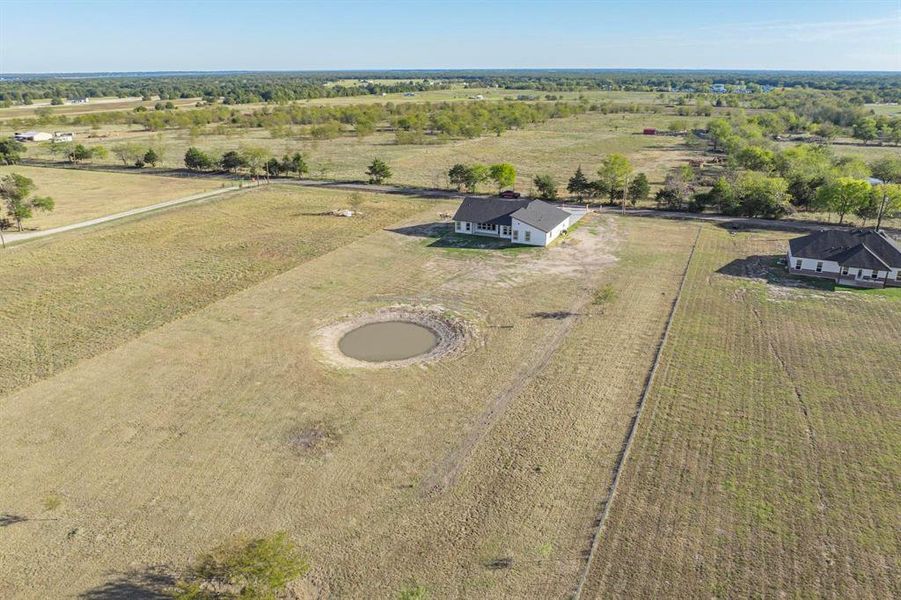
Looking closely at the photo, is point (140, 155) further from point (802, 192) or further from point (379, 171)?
point (802, 192)

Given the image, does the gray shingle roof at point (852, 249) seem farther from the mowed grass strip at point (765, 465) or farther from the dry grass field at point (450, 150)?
the dry grass field at point (450, 150)

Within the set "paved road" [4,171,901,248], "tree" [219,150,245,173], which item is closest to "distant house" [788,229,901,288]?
"paved road" [4,171,901,248]

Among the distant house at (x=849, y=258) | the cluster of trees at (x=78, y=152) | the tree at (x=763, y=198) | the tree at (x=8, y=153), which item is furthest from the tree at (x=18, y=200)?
the tree at (x=763, y=198)

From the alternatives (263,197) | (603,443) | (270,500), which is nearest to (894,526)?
(603,443)

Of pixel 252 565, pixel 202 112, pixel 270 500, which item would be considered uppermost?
pixel 202 112

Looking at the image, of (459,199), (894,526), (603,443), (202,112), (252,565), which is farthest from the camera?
(202,112)

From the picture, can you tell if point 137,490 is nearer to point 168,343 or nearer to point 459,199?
point 168,343
